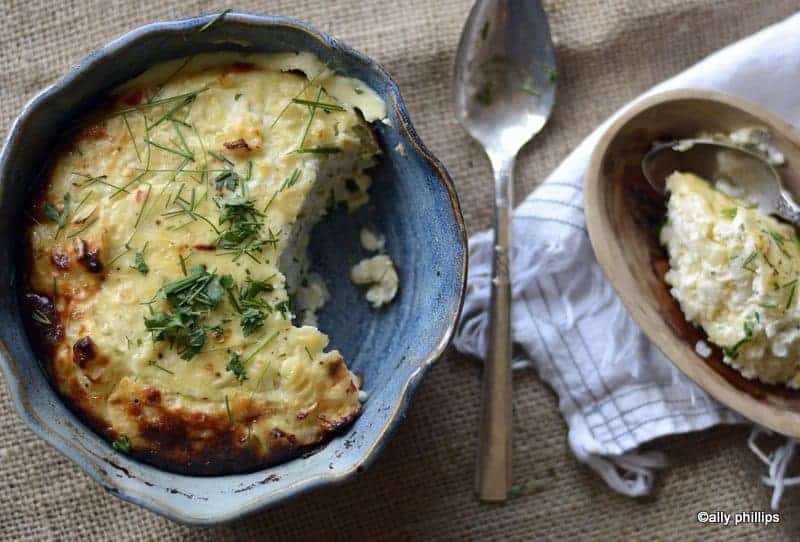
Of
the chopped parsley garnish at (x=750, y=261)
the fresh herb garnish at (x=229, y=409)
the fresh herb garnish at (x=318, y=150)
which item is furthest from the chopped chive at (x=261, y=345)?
the chopped parsley garnish at (x=750, y=261)

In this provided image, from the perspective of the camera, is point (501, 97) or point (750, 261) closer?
point (750, 261)

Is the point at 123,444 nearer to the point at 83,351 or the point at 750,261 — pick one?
the point at 83,351

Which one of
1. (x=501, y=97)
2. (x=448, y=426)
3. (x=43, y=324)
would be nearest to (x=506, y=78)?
(x=501, y=97)

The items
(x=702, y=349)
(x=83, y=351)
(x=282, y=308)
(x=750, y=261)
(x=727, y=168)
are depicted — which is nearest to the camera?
(x=83, y=351)

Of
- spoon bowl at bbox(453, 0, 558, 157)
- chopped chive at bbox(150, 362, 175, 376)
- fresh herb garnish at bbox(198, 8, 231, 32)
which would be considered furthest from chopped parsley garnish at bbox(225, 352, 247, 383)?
spoon bowl at bbox(453, 0, 558, 157)

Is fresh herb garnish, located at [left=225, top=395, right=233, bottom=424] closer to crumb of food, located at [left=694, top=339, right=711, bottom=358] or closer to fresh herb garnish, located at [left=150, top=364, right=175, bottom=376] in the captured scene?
fresh herb garnish, located at [left=150, top=364, right=175, bottom=376]
